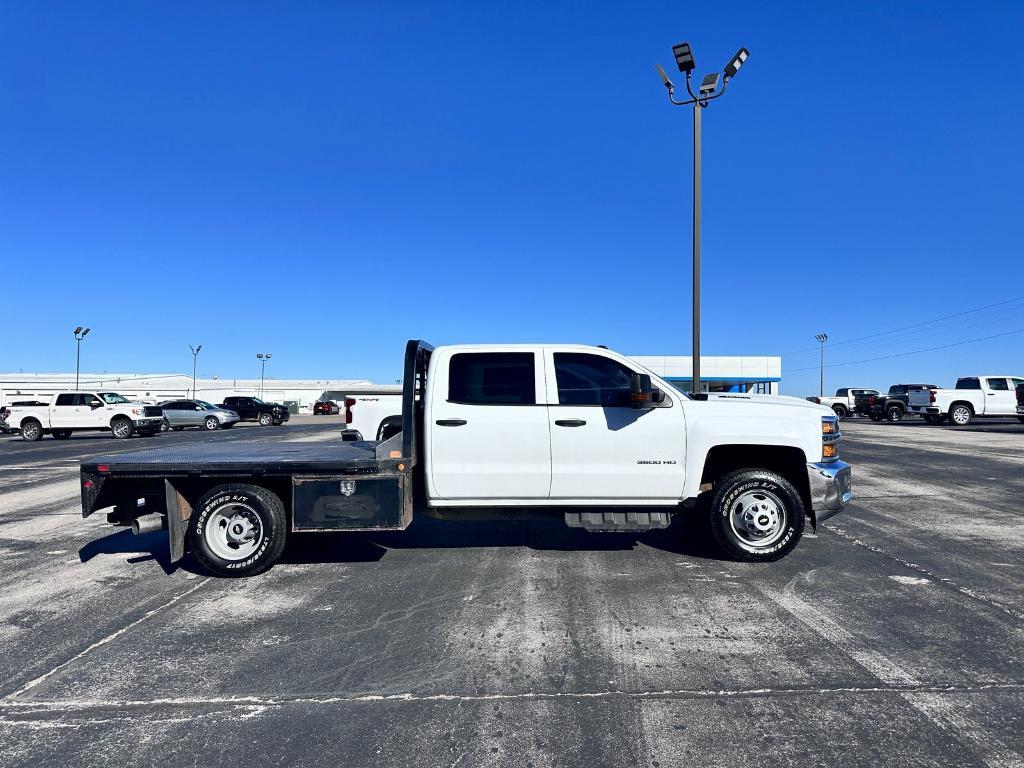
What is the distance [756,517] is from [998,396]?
27.9 meters

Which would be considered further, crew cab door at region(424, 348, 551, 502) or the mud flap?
crew cab door at region(424, 348, 551, 502)

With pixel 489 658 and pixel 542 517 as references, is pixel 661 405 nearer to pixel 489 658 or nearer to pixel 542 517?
pixel 542 517

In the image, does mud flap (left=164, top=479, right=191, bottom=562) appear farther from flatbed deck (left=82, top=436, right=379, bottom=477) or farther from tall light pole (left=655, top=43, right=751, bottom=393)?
tall light pole (left=655, top=43, right=751, bottom=393)

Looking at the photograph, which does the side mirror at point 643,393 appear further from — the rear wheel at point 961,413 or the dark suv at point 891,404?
the dark suv at point 891,404

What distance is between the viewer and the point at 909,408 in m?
28.8

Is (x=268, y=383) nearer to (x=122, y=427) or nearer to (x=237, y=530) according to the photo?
(x=122, y=427)

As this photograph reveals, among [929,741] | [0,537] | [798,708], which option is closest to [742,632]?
[798,708]

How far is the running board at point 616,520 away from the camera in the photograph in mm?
5383

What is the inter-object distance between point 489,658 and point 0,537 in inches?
259

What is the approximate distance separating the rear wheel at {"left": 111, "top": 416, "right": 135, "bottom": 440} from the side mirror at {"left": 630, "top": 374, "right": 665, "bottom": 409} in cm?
2580

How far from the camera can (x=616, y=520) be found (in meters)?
5.40

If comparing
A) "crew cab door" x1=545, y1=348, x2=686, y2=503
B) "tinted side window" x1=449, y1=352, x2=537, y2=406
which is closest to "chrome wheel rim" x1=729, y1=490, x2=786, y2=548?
"crew cab door" x1=545, y1=348, x2=686, y2=503

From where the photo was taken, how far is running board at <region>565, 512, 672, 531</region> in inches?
212

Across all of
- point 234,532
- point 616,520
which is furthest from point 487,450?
point 234,532
